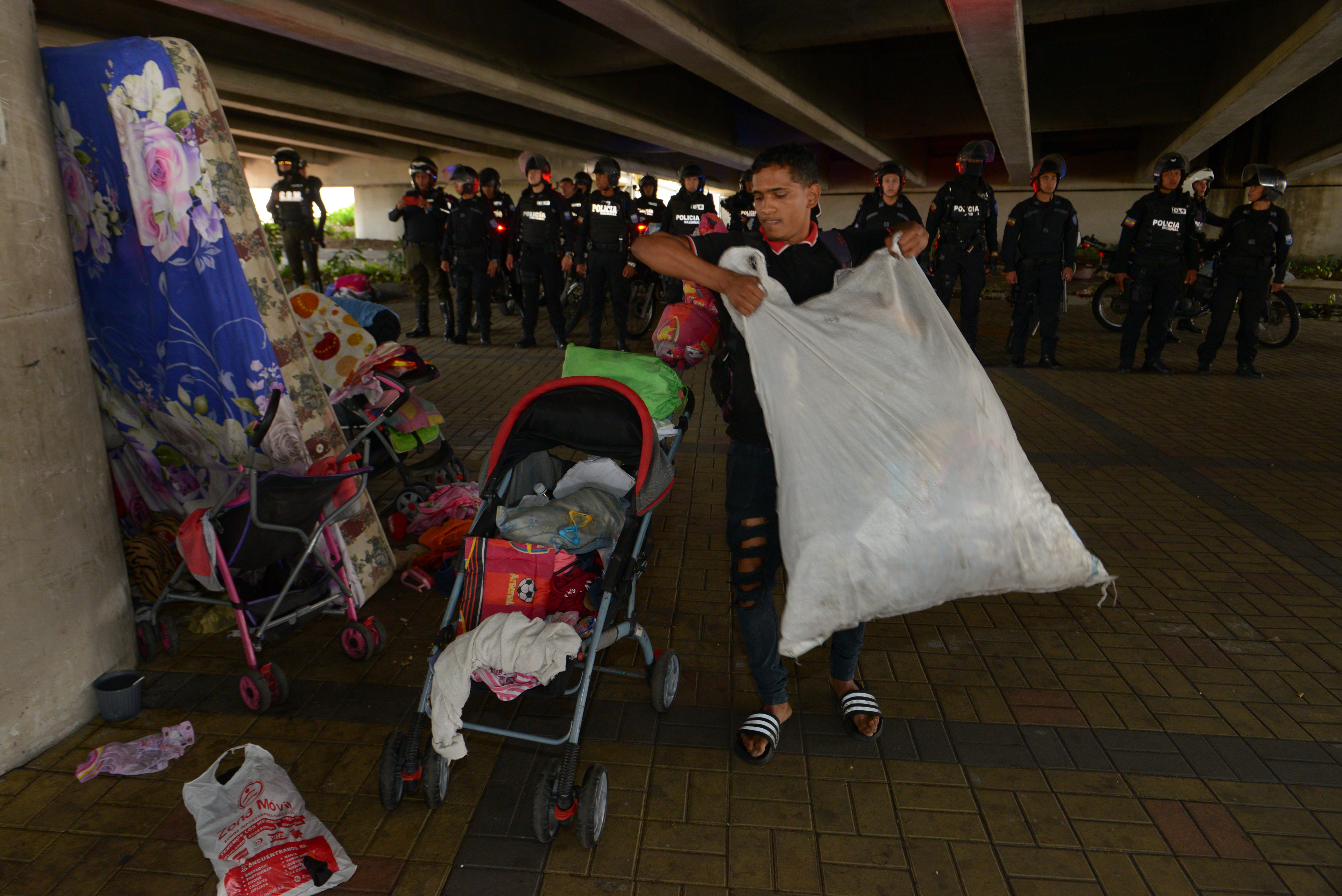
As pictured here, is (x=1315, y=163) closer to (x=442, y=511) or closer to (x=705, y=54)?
(x=705, y=54)

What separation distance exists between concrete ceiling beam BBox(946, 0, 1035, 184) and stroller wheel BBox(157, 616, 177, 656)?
21.6ft

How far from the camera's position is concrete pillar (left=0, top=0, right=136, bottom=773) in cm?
257

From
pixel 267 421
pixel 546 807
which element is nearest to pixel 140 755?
pixel 267 421

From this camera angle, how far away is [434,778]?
8.04 feet

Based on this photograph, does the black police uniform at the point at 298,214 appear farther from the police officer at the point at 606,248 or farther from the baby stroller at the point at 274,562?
the baby stroller at the point at 274,562

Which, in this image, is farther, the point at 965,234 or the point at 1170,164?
the point at 965,234

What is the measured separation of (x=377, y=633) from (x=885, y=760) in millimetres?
2031

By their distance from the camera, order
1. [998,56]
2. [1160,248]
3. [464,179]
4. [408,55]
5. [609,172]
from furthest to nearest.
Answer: [464,179], [609,172], [1160,248], [408,55], [998,56]

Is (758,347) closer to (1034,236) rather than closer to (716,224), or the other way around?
(716,224)

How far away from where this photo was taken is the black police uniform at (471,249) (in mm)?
9508

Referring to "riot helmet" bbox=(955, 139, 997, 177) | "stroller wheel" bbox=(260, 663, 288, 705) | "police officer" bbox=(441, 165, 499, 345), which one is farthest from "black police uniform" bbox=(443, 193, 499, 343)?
"stroller wheel" bbox=(260, 663, 288, 705)

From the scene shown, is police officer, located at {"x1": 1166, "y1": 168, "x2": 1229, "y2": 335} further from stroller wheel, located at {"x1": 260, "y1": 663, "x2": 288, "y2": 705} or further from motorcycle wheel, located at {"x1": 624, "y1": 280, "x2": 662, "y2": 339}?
stroller wheel, located at {"x1": 260, "y1": 663, "x2": 288, "y2": 705}

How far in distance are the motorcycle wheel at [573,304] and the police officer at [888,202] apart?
4194 millimetres

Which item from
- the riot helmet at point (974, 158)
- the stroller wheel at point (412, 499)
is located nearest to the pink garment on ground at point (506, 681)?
the stroller wheel at point (412, 499)
